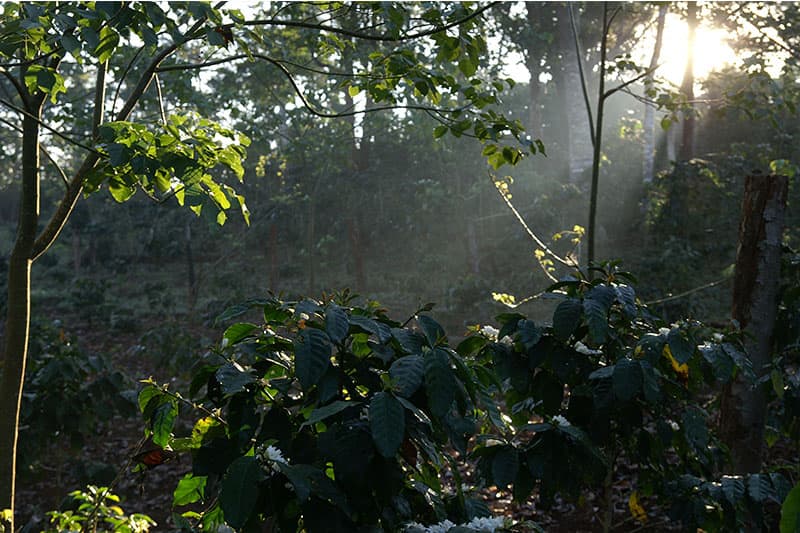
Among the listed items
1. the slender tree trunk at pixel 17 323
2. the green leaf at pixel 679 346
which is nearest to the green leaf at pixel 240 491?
the green leaf at pixel 679 346

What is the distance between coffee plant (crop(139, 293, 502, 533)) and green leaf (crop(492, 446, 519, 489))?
0.52 feet

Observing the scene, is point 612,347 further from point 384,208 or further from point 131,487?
point 384,208

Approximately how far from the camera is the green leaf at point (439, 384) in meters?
1.31

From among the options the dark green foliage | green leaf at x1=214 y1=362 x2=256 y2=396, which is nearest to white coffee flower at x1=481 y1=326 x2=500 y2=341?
green leaf at x1=214 y1=362 x2=256 y2=396

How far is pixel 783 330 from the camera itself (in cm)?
299

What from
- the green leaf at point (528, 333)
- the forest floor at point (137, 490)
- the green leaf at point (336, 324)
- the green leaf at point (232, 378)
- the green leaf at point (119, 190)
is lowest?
the forest floor at point (137, 490)

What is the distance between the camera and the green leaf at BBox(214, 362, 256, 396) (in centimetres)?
135

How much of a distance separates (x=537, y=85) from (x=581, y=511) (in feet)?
55.2

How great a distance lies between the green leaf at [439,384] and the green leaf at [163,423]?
60 centimetres

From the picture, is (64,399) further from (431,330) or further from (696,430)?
(696,430)

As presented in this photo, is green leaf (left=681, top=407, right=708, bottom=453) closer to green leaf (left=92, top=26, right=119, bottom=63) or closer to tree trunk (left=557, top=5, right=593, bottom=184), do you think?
green leaf (left=92, top=26, right=119, bottom=63)

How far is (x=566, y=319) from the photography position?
2.06m

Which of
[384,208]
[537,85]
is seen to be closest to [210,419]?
[384,208]

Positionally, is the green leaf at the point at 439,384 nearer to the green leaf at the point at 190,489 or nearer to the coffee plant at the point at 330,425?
the coffee plant at the point at 330,425
